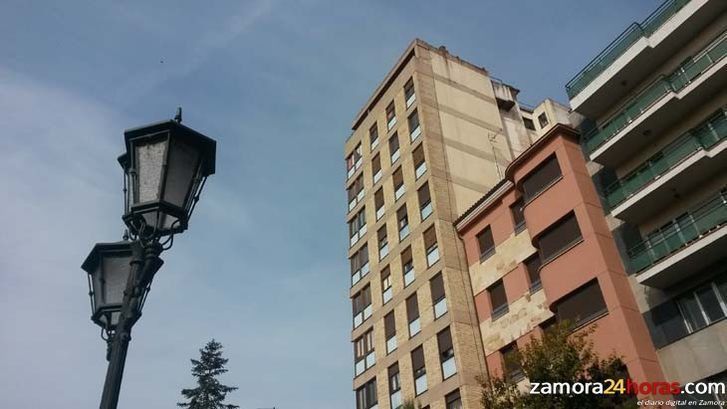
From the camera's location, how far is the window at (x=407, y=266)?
94.5ft

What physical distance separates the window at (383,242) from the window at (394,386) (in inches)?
243

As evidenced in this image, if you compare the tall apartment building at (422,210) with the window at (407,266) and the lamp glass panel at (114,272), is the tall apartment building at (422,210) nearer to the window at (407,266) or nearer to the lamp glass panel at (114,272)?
the window at (407,266)

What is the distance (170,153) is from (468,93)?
102 feet

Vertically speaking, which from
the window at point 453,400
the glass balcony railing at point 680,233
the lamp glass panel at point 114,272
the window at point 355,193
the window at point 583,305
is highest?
the window at point 355,193

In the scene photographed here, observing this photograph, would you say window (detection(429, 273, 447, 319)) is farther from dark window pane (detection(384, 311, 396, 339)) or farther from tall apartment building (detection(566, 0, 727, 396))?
tall apartment building (detection(566, 0, 727, 396))

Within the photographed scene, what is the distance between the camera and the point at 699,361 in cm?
1700

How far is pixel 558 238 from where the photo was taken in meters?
21.7

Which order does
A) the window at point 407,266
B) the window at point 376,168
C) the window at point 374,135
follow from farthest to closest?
the window at point 374,135, the window at point 376,168, the window at point 407,266

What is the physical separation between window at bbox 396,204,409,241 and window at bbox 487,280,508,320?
6489 mm

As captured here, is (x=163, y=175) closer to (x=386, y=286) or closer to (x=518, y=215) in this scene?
(x=518, y=215)

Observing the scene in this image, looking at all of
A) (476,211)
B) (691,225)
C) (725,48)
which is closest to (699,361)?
(691,225)

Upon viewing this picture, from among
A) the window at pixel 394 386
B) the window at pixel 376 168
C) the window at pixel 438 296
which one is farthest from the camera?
the window at pixel 376 168

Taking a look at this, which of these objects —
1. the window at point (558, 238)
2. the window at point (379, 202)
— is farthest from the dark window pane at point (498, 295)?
the window at point (379, 202)

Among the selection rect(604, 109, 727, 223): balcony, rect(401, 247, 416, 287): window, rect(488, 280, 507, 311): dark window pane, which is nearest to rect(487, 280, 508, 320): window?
rect(488, 280, 507, 311): dark window pane
